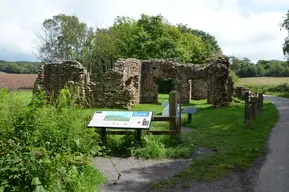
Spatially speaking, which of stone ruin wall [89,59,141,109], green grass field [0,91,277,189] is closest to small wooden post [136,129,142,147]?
green grass field [0,91,277,189]

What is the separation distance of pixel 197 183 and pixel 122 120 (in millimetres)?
2913

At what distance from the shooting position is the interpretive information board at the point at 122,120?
8.04m

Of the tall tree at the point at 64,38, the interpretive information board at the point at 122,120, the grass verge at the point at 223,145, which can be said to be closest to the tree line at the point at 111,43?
the tall tree at the point at 64,38

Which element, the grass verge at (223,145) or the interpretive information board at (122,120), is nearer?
the grass verge at (223,145)

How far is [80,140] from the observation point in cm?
595

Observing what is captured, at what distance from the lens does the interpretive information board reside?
8.04 metres

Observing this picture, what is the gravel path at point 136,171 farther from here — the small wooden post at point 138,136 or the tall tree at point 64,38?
the tall tree at point 64,38

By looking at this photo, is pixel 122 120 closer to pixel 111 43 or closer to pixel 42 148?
pixel 42 148

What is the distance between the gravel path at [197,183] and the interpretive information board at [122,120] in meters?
0.87

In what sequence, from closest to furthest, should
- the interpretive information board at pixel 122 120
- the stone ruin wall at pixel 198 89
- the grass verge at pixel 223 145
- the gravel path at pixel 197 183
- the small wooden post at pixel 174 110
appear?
1. the gravel path at pixel 197 183
2. the grass verge at pixel 223 145
3. the interpretive information board at pixel 122 120
4. the small wooden post at pixel 174 110
5. the stone ruin wall at pixel 198 89

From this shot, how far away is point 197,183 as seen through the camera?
19.8 feet

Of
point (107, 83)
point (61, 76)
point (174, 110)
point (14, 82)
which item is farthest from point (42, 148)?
point (14, 82)

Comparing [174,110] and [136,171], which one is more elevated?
[174,110]

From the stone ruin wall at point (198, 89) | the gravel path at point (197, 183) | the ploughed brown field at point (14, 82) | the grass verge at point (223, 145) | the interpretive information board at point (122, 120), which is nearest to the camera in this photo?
the gravel path at point (197, 183)
